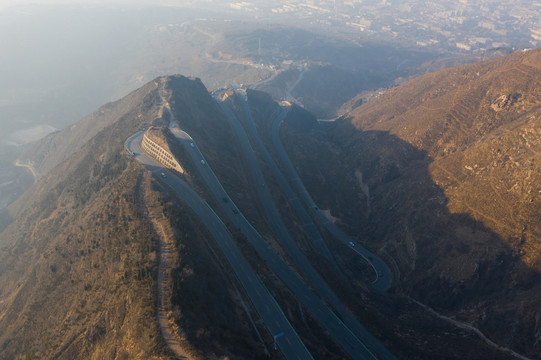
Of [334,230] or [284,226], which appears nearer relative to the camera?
[284,226]

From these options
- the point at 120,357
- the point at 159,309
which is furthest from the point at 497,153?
the point at 120,357

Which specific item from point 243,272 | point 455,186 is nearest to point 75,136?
point 243,272

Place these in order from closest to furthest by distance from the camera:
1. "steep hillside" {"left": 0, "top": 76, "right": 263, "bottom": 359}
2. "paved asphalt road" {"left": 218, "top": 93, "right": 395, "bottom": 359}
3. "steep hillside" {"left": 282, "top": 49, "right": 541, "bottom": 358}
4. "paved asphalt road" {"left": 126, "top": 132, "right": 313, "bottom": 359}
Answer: "steep hillside" {"left": 0, "top": 76, "right": 263, "bottom": 359}
"paved asphalt road" {"left": 126, "top": 132, "right": 313, "bottom": 359}
"paved asphalt road" {"left": 218, "top": 93, "right": 395, "bottom": 359}
"steep hillside" {"left": 282, "top": 49, "right": 541, "bottom": 358}

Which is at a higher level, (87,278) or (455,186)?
(455,186)

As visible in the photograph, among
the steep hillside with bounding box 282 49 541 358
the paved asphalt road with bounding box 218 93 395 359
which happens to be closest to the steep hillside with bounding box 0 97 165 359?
the paved asphalt road with bounding box 218 93 395 359

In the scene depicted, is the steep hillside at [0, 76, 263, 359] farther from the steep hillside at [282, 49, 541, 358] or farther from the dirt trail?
the steep hillside at [282, 49, 541, 358]

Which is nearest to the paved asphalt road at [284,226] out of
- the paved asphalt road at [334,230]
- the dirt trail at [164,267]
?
the paved asphalt road at [334,230]

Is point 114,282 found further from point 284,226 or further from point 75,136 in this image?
point 75,136

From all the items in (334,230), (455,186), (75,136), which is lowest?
(334,230)
